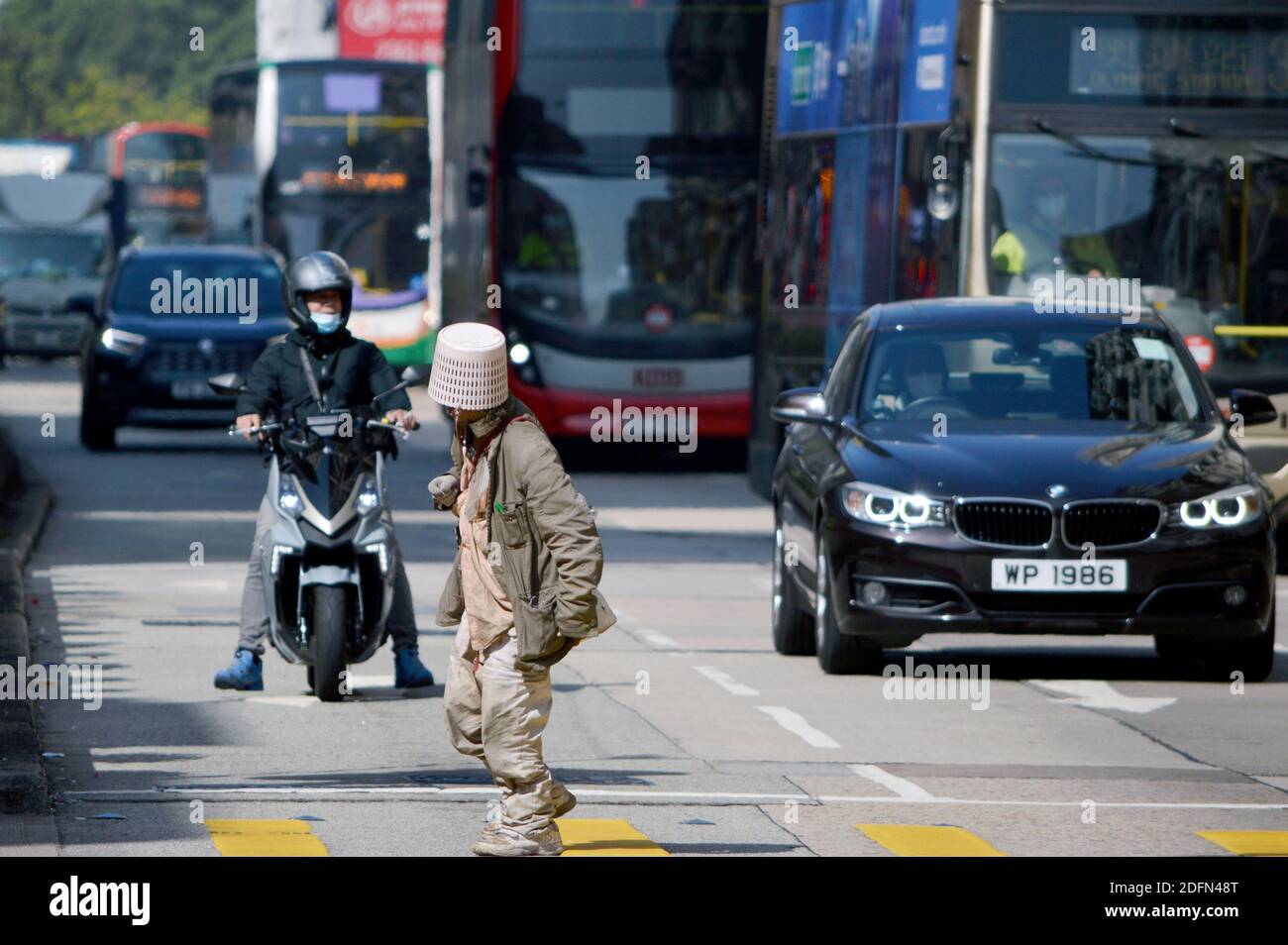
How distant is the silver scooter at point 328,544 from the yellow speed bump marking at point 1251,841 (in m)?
3.94

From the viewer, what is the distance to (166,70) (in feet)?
532

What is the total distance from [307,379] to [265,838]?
391 centimetres

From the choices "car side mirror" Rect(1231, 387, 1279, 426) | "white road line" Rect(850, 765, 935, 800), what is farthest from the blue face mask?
"car side mirror" Rect(1231, 387, 1279, 426)

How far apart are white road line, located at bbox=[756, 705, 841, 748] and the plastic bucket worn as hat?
3.16 meters

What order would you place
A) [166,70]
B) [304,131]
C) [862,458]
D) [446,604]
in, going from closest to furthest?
1. [446,604]
2. [862,458]
3. [304,131]
4. [166,70]

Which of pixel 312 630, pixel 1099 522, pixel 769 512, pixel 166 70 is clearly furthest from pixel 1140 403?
pixel 166 70

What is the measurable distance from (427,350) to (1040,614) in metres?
30.7

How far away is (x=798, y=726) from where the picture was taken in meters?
11.1

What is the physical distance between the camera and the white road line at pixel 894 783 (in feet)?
30.8

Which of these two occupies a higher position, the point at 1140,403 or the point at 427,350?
the point at 1140,403

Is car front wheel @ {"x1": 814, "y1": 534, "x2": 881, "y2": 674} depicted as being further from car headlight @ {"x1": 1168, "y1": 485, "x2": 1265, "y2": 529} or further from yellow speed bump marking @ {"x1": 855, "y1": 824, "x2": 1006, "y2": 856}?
yellow speed bump marking @ {"x1": 855, "y1": 824, "x2": 1006, "y2": 856}

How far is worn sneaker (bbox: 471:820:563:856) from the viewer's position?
7828 millimetres

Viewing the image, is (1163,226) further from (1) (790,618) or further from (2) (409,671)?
(2) (409,671)
